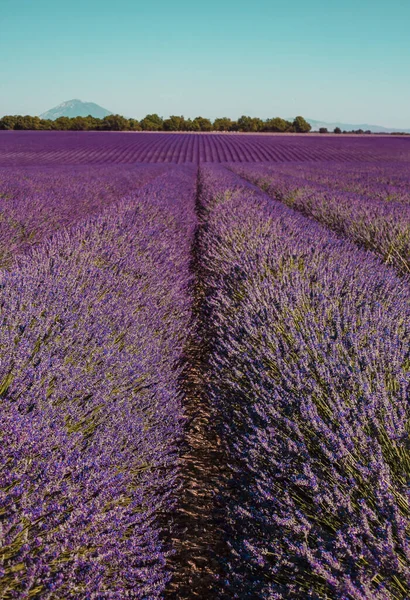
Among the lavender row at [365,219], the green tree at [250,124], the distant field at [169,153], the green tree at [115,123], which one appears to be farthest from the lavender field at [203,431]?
the green tree at [250,124]

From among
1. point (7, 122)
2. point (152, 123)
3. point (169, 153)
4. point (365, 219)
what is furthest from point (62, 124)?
point (365, 219)

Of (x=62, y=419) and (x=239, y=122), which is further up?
(x=239, y=122)

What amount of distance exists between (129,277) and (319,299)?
3.95 ft

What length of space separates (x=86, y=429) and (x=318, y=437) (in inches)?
33.0

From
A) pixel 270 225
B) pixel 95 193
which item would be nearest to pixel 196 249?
pixel 270 225

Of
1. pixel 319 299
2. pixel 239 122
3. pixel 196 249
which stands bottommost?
pixel 196 249

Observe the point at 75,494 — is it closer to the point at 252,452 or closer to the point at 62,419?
the point at 62,419

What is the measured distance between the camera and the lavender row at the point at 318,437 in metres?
1.06

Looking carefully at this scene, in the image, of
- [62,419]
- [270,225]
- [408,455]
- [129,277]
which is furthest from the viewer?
[270,225]

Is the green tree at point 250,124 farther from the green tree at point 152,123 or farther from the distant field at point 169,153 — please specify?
the distant field at point 169,153

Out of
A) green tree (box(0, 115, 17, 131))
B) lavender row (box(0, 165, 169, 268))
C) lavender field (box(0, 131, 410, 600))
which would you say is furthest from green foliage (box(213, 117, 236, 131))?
lavender field (box(0, 131, 410, 600))

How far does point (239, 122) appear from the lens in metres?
60.2

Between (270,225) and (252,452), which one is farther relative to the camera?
(270,225)

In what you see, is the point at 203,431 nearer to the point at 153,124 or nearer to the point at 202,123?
the point at 153,124
